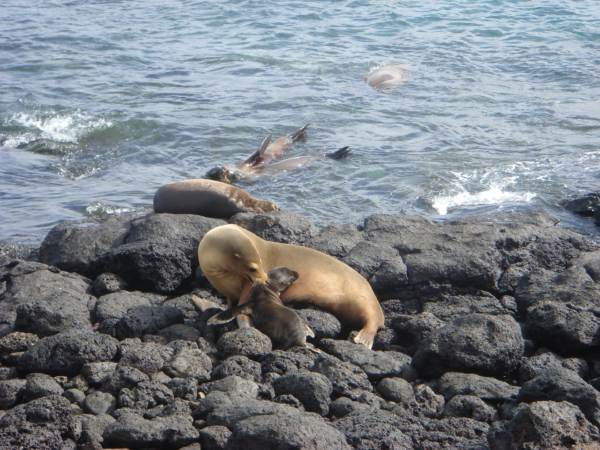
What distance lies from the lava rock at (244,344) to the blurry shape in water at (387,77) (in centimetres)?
996

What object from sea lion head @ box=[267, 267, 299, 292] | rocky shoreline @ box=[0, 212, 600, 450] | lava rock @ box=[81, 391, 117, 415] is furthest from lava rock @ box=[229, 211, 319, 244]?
lava rock @ box=[81, 391, 117, 415]

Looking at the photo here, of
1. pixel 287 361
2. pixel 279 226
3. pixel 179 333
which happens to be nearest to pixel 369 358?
pixel 287 361

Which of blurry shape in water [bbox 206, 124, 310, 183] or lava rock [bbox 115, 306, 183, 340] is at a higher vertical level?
lava rock [bbox 115, 306, 183, 340]

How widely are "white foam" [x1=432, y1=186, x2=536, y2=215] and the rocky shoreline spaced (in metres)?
1.48

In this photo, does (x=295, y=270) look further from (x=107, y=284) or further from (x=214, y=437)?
(x=214, y=437)

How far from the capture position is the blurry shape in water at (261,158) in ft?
27.3

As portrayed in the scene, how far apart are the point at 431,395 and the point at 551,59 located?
14038 mm

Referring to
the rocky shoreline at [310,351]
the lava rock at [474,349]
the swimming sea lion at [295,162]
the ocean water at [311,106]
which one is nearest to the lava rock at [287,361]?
the rocky shoreline at [310,351]

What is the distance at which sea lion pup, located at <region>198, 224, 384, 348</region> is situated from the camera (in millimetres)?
4617

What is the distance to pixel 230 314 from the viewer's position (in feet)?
14.1

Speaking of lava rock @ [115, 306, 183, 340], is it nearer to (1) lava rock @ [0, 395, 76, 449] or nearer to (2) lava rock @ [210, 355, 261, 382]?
(2) lava rock @ [210, 355, 261, 382]

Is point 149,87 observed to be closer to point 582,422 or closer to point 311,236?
point 311,236

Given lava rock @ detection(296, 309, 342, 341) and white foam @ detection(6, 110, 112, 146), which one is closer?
lava rock @ detection(296, 309, 342, 341)

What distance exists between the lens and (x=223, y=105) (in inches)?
479
